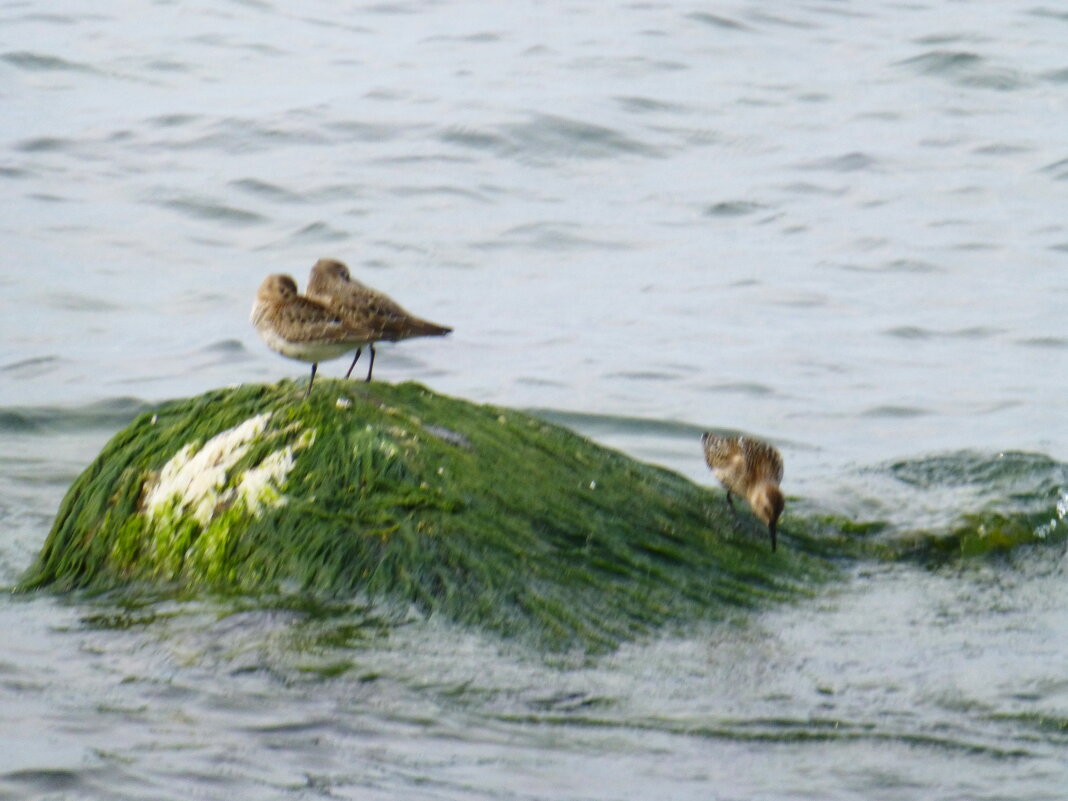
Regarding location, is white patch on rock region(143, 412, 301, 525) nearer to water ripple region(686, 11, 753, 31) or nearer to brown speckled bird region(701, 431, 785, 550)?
brown speckled bird region(701, 431, 785, 550)

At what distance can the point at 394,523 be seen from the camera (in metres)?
5.95

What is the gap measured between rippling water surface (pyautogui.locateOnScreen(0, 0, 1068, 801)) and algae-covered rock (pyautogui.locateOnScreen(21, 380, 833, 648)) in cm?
17

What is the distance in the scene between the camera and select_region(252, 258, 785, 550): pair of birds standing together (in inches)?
257

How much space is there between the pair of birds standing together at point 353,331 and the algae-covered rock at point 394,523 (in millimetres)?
180

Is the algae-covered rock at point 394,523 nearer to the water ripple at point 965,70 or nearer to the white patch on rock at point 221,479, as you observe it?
the white patch on rock at point 221,479

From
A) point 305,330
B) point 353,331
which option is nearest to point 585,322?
point 353,331

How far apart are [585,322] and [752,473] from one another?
479cm

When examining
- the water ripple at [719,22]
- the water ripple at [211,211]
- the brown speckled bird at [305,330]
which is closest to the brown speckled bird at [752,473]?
the brown speckled bird at [305,330]

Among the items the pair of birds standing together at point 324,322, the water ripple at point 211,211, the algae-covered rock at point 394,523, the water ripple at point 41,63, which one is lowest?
the algae-covered rock at point 394,523

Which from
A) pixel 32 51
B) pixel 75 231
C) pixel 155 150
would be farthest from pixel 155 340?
pixel 32 51

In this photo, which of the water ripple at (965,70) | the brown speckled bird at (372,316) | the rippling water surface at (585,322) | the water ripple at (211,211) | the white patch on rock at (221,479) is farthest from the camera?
the water ripple at (965,70)

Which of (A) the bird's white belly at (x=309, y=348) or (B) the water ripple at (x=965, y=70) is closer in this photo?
(A) the bird's white belly at (x=309, y=348)

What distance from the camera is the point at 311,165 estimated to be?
1549 cm

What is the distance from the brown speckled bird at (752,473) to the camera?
6723mm
